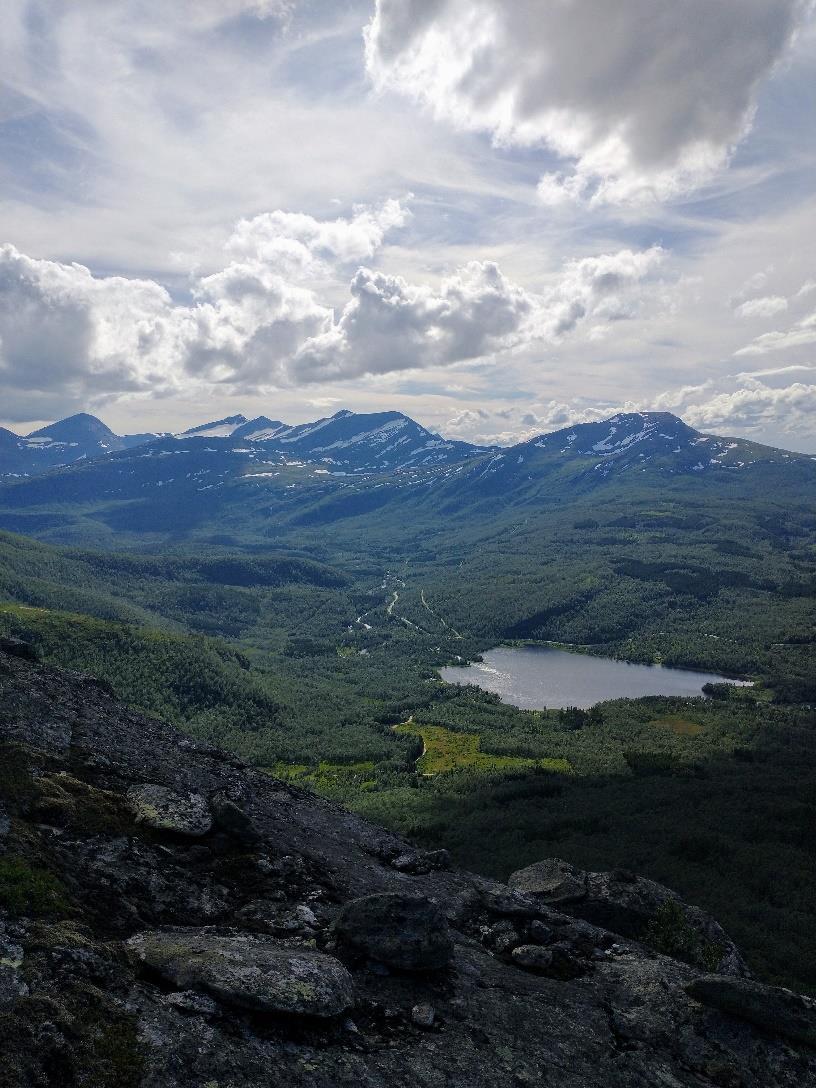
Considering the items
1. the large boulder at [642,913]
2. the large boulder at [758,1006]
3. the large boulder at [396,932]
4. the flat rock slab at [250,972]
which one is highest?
the flat rock slab at [250,972]

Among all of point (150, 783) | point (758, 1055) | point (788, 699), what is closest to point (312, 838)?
point (150, 783)

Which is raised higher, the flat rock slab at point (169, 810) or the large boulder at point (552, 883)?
the flat rock slab at point (169, 810)

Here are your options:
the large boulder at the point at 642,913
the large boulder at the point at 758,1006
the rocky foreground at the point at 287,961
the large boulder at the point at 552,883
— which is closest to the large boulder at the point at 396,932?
the rocky foreground at the point at 287,961

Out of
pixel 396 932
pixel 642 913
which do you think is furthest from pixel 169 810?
pixel 642 913

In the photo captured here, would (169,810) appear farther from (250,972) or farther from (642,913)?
(642,913)

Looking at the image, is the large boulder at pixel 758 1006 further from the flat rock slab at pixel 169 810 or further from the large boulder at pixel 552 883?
the flat rock slab at pixel 169 810

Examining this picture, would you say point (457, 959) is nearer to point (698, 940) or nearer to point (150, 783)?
point (150, 783)

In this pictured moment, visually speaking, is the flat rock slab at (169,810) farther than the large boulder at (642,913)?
No
